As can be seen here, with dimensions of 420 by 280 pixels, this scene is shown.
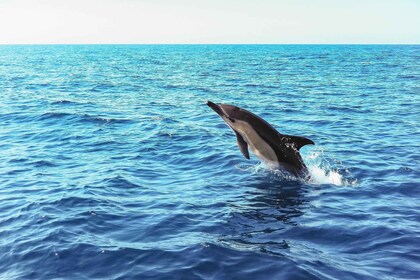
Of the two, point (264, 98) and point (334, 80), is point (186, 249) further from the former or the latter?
point (334, 80)

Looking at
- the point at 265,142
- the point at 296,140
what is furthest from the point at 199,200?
the point at 296,140

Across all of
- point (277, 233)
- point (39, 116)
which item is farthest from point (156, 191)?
point (39, 116)

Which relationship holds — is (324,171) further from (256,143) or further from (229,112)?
(229,112)

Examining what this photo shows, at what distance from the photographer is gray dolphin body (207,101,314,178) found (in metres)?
13.3

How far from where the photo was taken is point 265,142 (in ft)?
43.9

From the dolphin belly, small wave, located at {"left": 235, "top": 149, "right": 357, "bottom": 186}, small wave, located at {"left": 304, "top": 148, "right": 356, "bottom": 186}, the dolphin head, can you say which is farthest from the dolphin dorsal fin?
the dolphin head

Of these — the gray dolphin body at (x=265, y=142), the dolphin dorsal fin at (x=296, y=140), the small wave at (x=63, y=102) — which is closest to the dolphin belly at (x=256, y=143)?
the gray dolphin body at (x=265, y=142)

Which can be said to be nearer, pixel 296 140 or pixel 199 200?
pixel 199 200

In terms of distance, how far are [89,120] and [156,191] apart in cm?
1390

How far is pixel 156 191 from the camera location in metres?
13.1

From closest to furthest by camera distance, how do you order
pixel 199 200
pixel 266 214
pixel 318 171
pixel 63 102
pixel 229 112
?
pixel 266 214 → pixel 199 200 → pixel 229 112 → pixel 318 171 → pixel 63 102

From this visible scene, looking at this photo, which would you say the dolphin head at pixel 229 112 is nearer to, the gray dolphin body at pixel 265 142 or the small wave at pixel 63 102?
the gray dolphin body at pixel 265 142

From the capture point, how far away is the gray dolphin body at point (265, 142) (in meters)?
13.3

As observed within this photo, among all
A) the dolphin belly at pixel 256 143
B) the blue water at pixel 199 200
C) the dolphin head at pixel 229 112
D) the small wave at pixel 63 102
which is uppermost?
the dolphin head at pixel 229 112
